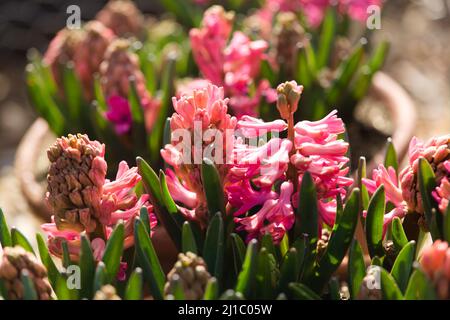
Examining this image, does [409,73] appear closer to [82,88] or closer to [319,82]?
[319,82]

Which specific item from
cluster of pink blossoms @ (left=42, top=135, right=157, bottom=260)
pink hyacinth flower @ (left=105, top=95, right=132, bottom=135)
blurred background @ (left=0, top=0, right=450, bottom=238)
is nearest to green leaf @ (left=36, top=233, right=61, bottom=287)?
cluster of pink blossoms @ (left=42, top=135, right=157, bottom=260)

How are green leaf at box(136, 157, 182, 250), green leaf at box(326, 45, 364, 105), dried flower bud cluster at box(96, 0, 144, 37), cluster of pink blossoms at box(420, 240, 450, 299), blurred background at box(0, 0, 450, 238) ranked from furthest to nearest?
blurred background at box(0, 0, 450, 238), dried flower bud cluster at box(96, 0, 144, 37), green leaf at box(326, 45, 364, 105), green leaf at box(136, 157, 182, 250), cluster of pink blossoms at box(420, 240, 450, 299)

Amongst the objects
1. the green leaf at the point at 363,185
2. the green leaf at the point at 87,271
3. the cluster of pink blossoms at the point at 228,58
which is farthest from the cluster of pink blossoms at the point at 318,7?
the green leaf at the point at 87,271

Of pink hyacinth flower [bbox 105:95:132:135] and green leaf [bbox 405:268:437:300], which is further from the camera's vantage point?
pink hyacinth flower [bbox 105:95:132:135]

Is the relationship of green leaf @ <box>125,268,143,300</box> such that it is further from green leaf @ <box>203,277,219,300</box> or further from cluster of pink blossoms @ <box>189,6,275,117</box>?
cluster of pink blossoms @ <box>189,6,275,117</box>

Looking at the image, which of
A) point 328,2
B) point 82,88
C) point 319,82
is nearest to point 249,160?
point 319,82

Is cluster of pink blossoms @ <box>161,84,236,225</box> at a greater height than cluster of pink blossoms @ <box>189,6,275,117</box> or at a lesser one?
lesser
